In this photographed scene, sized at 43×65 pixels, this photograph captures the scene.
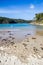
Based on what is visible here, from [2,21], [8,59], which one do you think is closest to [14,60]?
[8,59]

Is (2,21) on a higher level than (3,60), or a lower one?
lower

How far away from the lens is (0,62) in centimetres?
729

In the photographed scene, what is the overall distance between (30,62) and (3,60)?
5.25 feet

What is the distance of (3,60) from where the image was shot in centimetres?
752

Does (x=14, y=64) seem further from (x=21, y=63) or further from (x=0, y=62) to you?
(x=0, y=62)

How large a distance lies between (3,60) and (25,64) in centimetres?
138

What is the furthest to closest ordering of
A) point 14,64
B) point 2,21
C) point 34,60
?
point 2,21 < point 34,60 < point 14,64

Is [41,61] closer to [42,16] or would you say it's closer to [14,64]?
[14,64]

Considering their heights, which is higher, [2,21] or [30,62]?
[30,62]

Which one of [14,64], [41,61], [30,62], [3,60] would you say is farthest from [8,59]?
[41,61]

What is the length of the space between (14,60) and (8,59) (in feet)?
1.30

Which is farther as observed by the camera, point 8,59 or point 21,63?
point 8,59

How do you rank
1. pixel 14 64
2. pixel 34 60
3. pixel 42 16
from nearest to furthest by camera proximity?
pixel 14 64 < pixel 34 60 < pixel 42 16

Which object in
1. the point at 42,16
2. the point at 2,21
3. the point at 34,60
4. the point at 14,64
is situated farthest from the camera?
the point at 2,21
